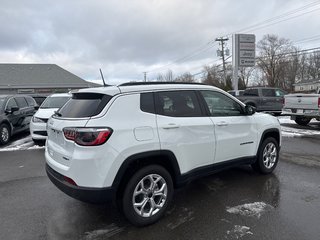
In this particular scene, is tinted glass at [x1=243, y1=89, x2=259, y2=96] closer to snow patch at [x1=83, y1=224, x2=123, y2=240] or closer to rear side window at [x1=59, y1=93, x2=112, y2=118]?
rear side window at [x1=59, y1=93, x2=112, y2=118]

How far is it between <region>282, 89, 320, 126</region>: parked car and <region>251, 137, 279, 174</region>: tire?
6380mm

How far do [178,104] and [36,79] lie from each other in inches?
1285

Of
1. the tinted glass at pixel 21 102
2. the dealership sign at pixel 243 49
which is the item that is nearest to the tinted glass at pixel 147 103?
the tinted glass at pixel 21 102

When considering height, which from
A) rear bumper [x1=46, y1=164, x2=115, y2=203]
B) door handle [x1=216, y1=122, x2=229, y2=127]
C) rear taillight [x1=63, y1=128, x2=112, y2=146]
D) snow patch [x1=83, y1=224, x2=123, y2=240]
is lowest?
snow patch [x1=83, y1=224, x2=123, y2=240]

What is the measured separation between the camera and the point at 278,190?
4559mm

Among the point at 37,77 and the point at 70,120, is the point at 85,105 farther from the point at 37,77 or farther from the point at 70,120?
the point at 37,77

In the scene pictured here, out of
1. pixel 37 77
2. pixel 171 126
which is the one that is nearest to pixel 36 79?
pixel 37 77

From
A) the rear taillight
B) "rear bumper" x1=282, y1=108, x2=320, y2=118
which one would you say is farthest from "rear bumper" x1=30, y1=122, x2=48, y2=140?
"rear bumper" x1=282, y1=108, x2=320, y2=118

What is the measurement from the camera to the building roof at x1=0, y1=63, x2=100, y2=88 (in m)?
31.3

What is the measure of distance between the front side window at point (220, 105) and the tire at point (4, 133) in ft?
24.5

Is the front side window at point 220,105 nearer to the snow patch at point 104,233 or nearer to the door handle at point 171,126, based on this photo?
the door handle at point 171,126

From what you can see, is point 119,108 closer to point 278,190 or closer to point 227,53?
point 278,190

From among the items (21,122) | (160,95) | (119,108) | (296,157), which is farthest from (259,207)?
(21,122)

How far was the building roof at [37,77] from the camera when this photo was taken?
1233 inches
